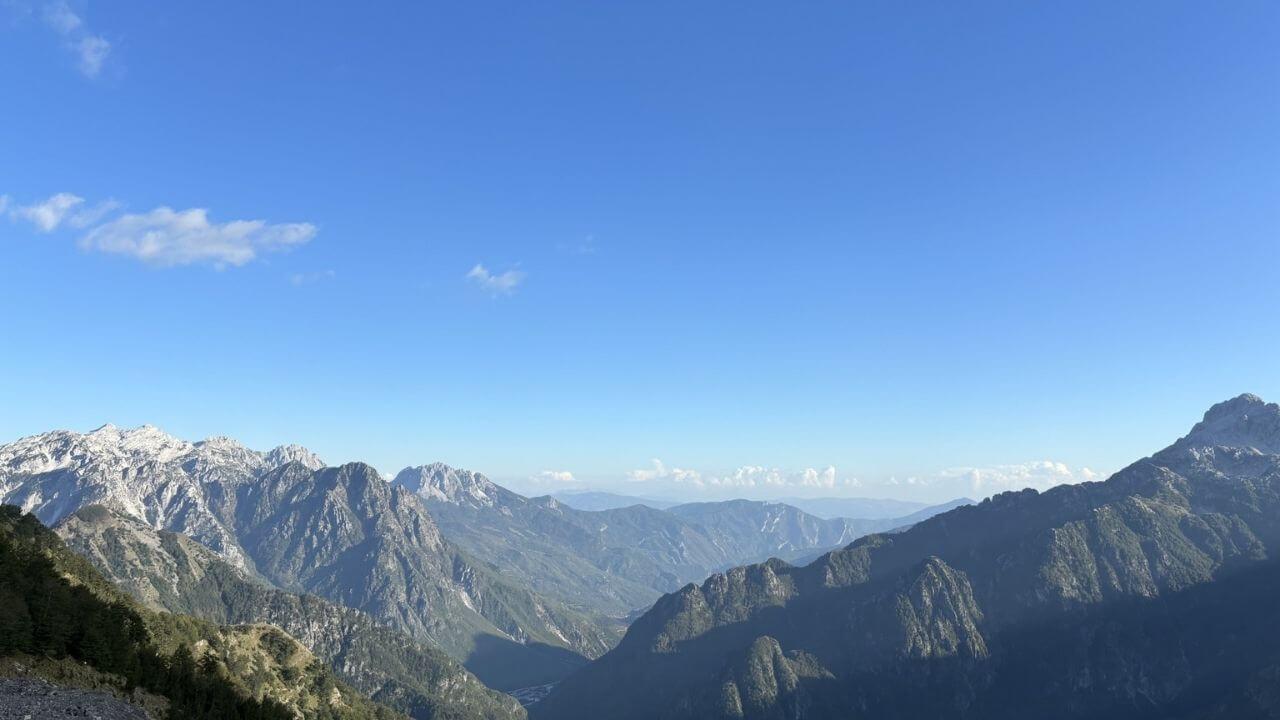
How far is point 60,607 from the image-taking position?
10881cm

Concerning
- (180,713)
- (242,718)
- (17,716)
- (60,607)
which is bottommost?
(242,718)

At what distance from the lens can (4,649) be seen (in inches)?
3526

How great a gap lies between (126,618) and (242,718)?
3832cm

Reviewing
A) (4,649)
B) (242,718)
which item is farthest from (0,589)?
(242,718)

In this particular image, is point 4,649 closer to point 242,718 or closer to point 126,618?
point 242,718

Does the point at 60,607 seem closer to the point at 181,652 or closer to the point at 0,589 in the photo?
the point at 0,589

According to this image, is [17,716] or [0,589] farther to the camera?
[0,589]

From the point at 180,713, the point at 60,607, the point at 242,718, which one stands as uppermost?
the point at 60,607

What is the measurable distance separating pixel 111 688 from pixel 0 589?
2135 centimetres

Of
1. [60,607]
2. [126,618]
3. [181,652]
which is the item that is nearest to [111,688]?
[60,607]

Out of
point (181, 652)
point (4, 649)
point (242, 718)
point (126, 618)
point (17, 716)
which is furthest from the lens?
point (181, 652)

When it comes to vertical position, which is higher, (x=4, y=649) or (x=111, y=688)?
(x=4, y=649)

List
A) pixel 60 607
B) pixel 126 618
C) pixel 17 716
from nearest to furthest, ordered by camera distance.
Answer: pixel 17 716
pixel 60 607
pixel 126 618

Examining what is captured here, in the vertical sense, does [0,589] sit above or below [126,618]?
above
